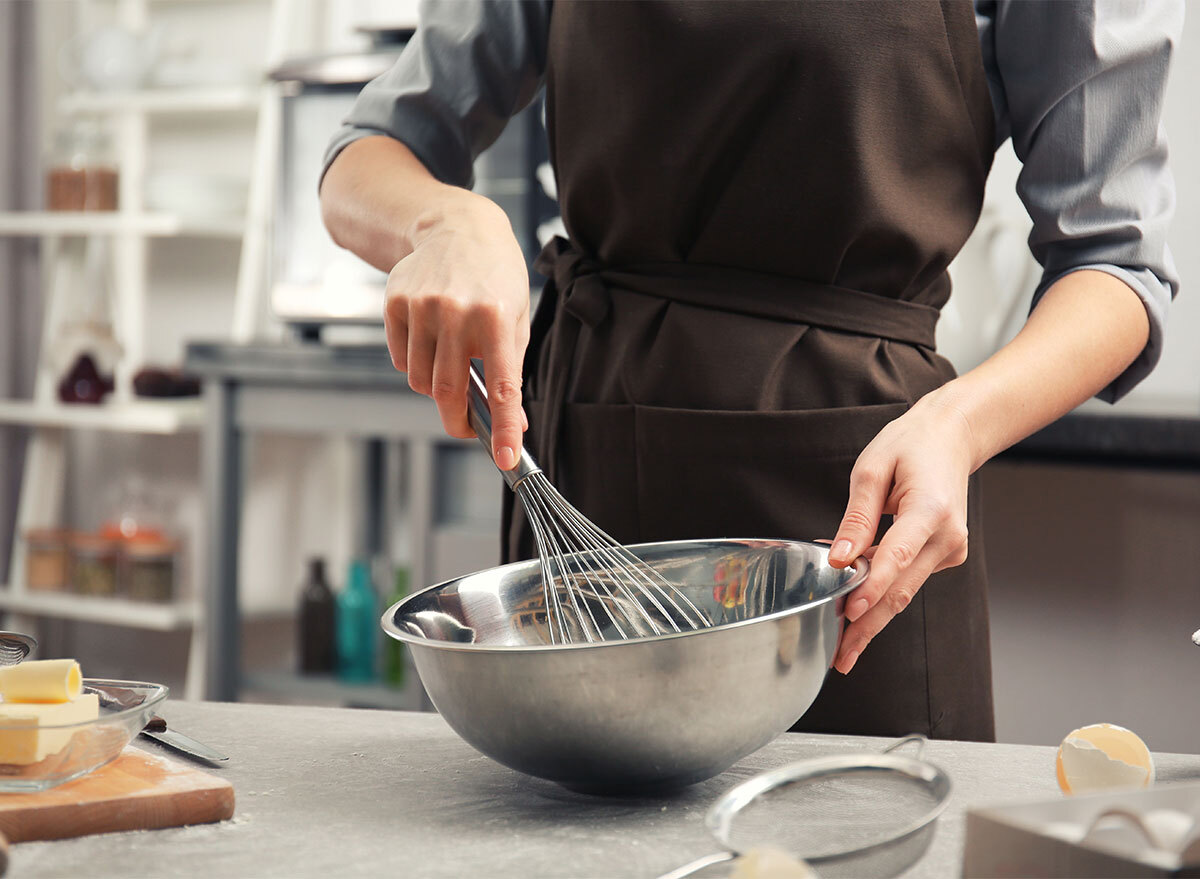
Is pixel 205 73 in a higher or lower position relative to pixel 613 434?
higher

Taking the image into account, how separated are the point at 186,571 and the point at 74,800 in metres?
2.05

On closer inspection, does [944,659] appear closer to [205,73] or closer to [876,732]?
[876,732]

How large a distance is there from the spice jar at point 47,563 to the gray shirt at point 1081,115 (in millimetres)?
1630

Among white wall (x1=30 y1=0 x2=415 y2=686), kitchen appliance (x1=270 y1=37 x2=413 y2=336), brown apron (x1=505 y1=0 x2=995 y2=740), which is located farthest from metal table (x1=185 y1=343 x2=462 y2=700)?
brown apron (x1=505 y1=0 x2=995 y2=740)

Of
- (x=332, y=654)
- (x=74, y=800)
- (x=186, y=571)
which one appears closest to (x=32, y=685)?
(x=74, y=800)

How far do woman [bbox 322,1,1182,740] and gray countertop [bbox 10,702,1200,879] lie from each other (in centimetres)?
20

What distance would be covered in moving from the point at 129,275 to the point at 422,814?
6.20ft

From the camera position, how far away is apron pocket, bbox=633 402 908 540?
769 mm

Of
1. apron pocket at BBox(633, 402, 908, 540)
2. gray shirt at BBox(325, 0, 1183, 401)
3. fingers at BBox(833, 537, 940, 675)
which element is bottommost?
fingers at BBox(833, 537, 940, 675)

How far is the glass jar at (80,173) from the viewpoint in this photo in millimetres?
2223

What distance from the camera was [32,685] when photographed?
19.7 inches

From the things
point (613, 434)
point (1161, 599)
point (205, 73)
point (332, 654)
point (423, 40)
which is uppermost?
point (205, 73)

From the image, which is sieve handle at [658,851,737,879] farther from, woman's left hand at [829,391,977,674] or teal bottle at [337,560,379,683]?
teal bottle at [337,560,379,683]

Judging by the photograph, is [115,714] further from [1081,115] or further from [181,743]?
[1081,115]
